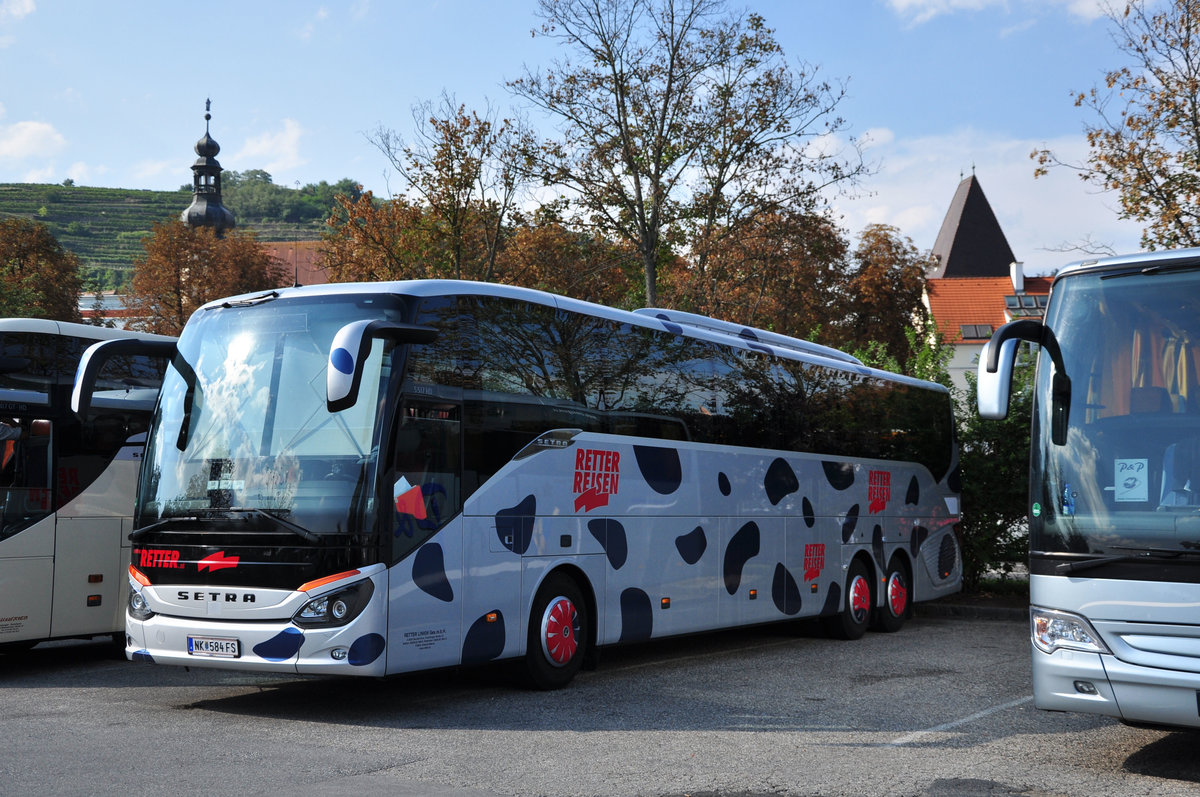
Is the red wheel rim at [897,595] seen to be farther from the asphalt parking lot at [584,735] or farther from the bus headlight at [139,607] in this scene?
the bus headlight at [139,607]

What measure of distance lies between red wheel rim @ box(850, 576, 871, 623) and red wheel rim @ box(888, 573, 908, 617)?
21.0 inches

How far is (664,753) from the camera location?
7844 millimetres

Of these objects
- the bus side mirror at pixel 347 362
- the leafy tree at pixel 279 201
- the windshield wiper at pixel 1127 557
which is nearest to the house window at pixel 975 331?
the windshield wiper at pixel 1127 557

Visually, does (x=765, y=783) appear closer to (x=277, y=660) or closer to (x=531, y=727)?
(x=531, y=727)

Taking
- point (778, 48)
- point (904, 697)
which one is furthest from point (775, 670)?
point (778, 48)

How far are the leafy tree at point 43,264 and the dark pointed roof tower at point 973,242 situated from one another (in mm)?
69101

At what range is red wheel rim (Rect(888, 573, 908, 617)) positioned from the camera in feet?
53.9

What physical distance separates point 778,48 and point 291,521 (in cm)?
1660

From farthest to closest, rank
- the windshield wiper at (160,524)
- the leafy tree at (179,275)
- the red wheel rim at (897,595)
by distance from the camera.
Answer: the leafy tree at (179,275) < the red wheel rim at (897,595) < the windshield wiper at (160,524)

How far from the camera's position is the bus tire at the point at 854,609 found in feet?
50.3

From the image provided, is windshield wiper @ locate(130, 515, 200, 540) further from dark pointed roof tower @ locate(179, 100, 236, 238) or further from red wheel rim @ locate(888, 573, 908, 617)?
dark pointed roof tower @ locate(179, 100, 236, 238)

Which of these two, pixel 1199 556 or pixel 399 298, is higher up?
pixel 399 298

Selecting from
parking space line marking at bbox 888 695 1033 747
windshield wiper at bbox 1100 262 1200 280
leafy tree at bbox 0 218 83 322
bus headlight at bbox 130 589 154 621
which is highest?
leafy tree at bbox 0 218 83 322

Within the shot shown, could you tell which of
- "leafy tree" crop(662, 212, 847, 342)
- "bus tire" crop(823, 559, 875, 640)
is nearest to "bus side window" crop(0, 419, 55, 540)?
"bus tire" crop(823, 559, 875, 640)
